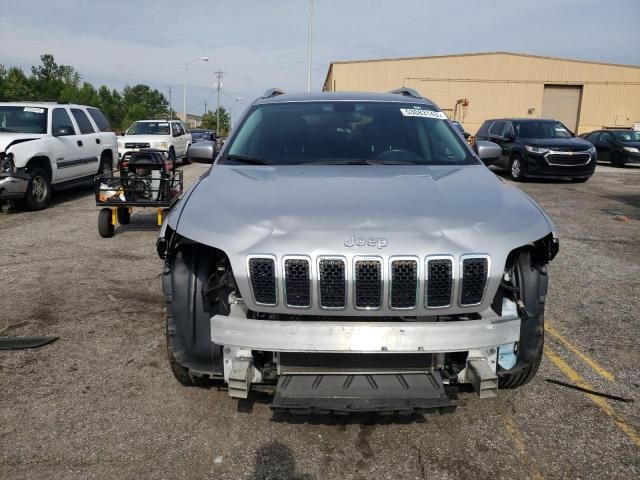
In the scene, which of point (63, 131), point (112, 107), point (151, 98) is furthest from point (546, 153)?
point (151, 98)

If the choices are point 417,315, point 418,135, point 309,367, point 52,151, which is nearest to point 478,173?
point 418,135

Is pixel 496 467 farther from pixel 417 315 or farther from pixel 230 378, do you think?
pixel 230 378

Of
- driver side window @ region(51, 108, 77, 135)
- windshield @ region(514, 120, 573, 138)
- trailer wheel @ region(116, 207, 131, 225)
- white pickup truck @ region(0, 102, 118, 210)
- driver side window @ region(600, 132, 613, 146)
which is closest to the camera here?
trailer wheel @ region(116, 207, 131, 225)

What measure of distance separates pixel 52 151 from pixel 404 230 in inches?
361

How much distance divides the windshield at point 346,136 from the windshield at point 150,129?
15.7m

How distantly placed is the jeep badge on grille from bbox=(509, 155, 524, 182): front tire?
515 inches

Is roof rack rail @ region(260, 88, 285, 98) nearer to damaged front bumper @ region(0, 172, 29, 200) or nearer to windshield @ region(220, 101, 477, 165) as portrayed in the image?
windshield @ region(220, 101, 477, 165)

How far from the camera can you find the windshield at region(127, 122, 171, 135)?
61.2 feet

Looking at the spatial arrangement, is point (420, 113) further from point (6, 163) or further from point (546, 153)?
point (546, 153)

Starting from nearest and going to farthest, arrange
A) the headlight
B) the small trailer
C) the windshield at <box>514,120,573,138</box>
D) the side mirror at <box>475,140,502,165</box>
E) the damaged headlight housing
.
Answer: the side mirror at <box>475,140,502,165</box> → the small trailer → the damaged headlight housing → the headlight → the windshield at <box>514,120,573,138</box>

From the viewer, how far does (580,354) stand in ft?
12.2

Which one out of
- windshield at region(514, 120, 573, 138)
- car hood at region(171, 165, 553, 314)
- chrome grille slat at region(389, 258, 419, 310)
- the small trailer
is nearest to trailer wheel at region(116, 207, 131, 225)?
the small trailer

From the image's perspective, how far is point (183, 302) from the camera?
103 inches

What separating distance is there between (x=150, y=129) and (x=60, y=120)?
8818mm
